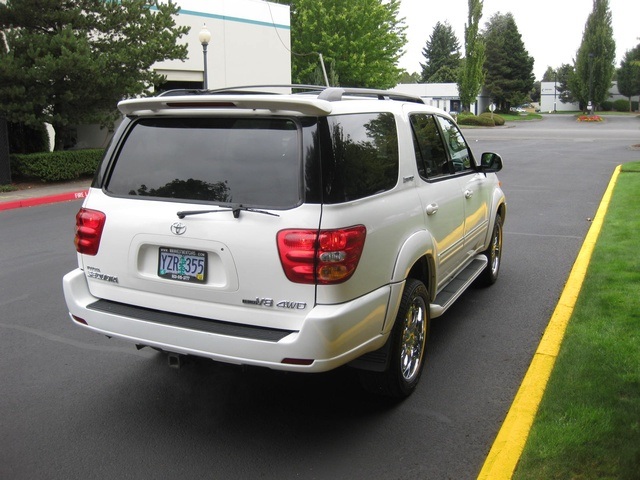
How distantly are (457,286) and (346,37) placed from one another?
42.2 metres

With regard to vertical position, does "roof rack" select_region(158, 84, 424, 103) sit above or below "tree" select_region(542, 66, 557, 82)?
below

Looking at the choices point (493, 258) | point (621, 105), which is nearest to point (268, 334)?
point (493, 258)

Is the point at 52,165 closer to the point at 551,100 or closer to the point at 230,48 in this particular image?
the point at 230,48

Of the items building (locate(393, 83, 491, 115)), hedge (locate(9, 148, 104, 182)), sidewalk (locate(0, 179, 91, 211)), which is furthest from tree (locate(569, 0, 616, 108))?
sidewalk (locate(0, 179, 91, 211))

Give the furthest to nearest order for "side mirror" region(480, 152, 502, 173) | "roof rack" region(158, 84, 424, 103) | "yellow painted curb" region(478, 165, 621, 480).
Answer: "side mirror" region(480, 152, 502, 173) < "roof rack" region(158, 84, 424, 103) < "yellow painted curb" region(478, 165, 621, 480)

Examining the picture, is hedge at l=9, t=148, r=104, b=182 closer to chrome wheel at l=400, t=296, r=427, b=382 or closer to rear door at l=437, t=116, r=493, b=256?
rear door at l=437, t=116, r=493, b=256

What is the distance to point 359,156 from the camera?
3.78 meters

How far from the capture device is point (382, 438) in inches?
148

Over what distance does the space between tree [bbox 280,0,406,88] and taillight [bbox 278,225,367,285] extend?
135ft

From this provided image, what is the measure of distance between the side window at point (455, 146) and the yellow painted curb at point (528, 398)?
5.12 ft

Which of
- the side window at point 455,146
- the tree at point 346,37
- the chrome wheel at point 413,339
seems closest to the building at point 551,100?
the tree at point 346,37

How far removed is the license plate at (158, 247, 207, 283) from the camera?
3.59m

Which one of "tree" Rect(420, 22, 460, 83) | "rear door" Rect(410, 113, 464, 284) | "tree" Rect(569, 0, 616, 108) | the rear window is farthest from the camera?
"tree" Rect(420, 22, 460, 83)

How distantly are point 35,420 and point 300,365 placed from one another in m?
1.80
